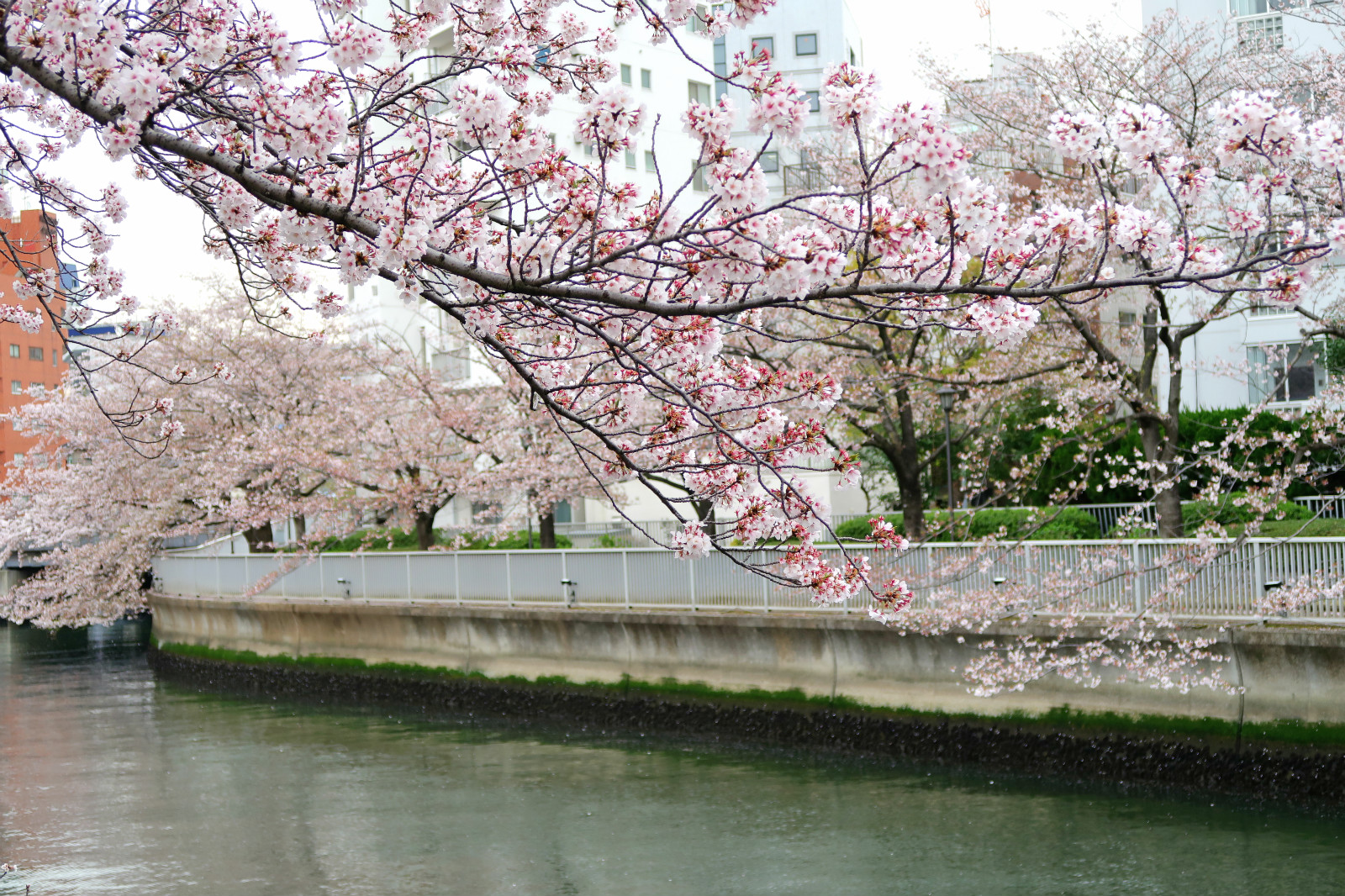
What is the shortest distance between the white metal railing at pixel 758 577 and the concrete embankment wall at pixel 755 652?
12.5 inches

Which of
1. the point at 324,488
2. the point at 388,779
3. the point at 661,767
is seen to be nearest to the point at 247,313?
the point at 324,488

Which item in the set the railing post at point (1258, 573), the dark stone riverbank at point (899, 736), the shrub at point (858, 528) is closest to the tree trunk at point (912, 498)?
the dark stone riverbank at point (899, 736)

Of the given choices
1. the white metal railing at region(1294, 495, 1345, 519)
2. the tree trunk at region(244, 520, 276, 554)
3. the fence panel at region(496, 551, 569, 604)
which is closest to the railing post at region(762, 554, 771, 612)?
the fence panel at region(496, 551, 569, 604)

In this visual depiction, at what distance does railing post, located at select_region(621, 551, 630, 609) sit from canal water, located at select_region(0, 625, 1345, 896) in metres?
2.25

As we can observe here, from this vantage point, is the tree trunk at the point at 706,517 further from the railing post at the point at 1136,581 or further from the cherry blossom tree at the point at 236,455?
the railing post at the point at 1136,581

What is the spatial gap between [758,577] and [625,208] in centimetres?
1087

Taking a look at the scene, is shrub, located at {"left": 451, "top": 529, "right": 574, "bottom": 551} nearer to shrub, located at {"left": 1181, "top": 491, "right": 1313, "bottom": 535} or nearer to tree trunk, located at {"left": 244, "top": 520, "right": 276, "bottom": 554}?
tree trunk, located at {"left": 244, "top": 520, "right": 276, "bottom": 554}

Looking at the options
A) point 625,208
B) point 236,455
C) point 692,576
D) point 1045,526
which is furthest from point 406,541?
point 625,208

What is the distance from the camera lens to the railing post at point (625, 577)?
62.8ft

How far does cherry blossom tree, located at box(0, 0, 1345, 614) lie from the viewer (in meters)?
4.14

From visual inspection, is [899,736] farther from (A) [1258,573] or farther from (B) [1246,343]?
(B) [1246,343]

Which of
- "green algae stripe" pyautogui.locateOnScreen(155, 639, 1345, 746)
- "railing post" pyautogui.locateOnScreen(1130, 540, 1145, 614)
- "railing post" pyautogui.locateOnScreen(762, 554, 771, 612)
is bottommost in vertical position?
"green algae stripe" pyautogui.locateOnScreen(155, 639, 1345, 746)

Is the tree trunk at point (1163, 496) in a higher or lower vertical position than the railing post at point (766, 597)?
higher

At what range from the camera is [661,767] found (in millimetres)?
15969
